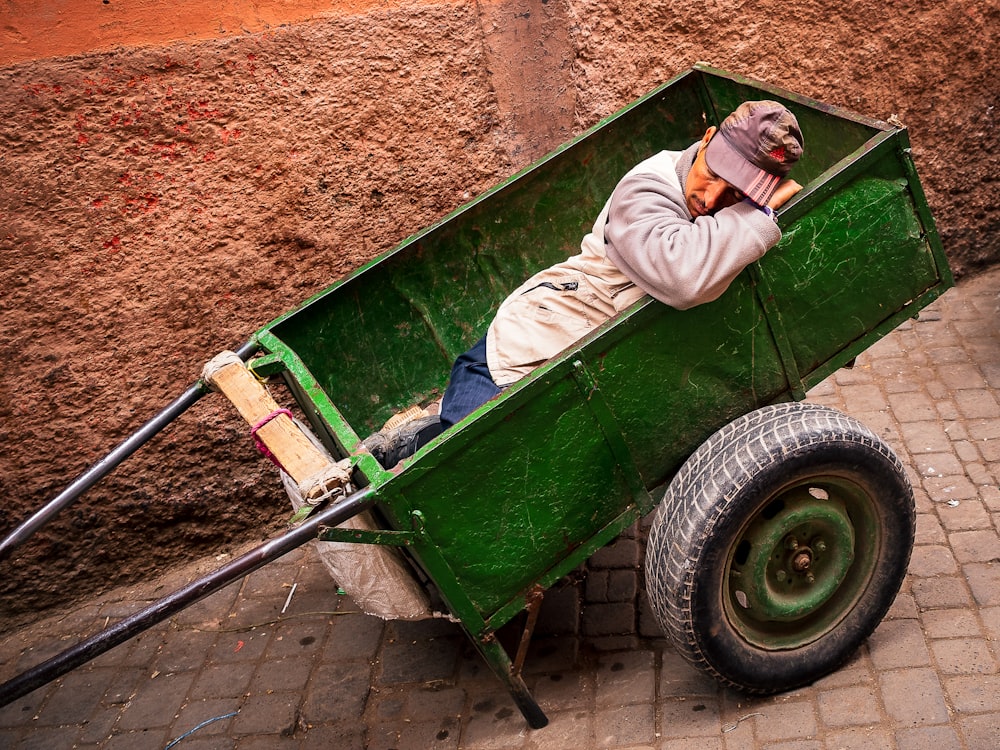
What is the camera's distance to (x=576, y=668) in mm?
3193

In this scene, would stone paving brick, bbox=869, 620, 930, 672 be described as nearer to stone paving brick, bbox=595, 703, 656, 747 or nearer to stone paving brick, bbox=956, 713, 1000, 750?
stone paving brick, bbox=956, 713, 1000, 750

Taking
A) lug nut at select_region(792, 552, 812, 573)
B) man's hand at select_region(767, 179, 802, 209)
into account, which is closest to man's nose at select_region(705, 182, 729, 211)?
man's hand at select_region(767, 179, 802, 209)

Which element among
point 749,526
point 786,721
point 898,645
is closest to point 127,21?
point 749,526

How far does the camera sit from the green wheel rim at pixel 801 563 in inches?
109

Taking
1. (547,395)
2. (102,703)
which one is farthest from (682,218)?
(102,703)

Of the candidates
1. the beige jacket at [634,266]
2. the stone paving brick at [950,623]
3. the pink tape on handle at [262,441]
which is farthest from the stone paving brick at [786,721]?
the pink tape on handle at [262,441]

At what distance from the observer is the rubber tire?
2.60 meters

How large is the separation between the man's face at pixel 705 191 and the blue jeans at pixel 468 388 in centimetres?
79

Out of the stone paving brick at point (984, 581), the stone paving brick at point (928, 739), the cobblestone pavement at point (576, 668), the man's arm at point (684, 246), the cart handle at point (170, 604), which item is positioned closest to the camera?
the cart handle at point (170, 604)

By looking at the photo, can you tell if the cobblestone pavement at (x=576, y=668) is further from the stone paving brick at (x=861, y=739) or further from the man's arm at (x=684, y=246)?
the man's arm at (x=684, y=246)

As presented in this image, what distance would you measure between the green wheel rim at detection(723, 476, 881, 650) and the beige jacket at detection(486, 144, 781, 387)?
0.67 meters

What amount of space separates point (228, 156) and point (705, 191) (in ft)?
6.15

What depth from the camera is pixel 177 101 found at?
11.7 ft

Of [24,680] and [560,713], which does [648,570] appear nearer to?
[560,713]
